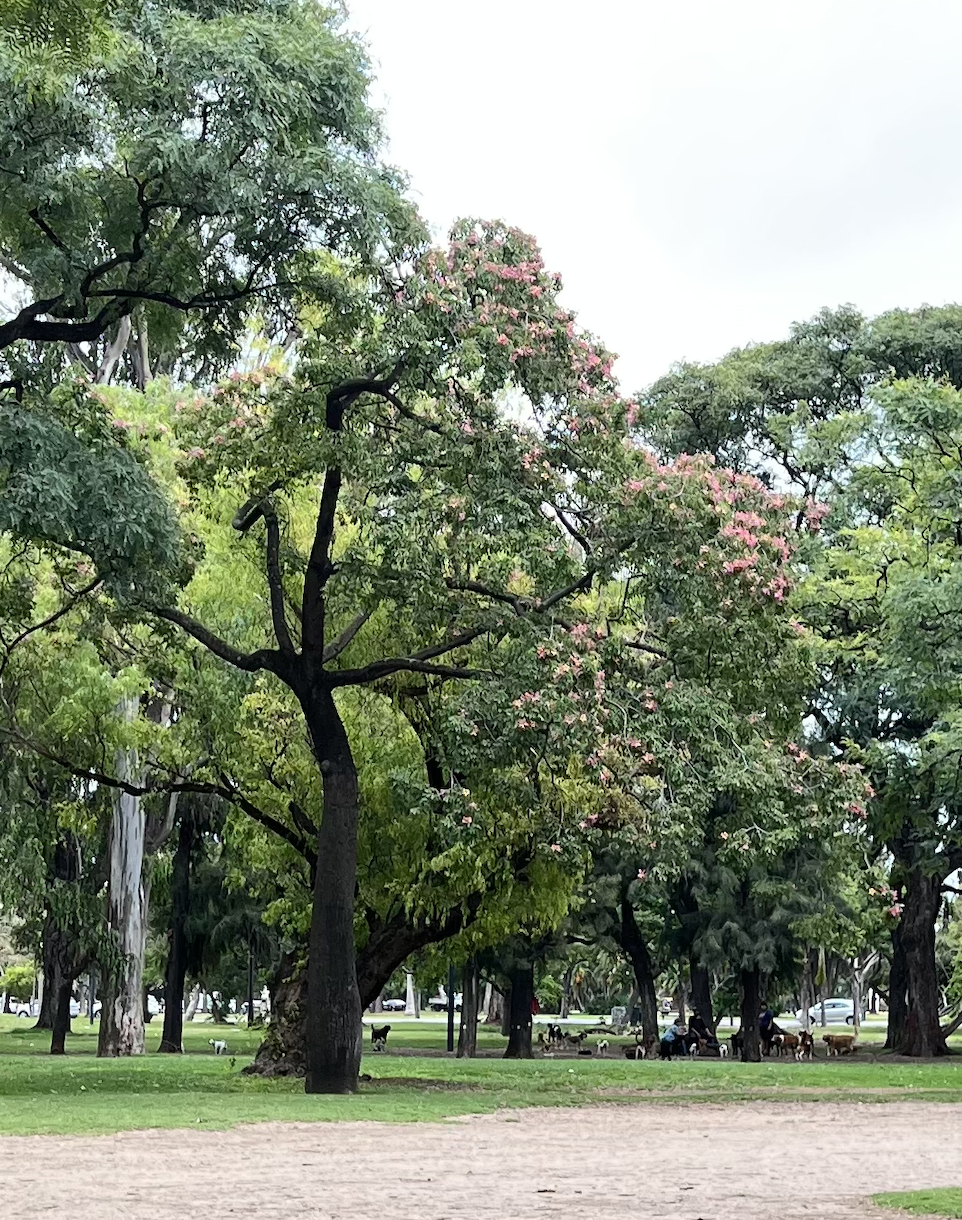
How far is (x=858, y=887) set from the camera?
37.1m

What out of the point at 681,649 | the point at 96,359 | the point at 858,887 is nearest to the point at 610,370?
the point at 681,649

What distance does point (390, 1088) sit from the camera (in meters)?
22.0

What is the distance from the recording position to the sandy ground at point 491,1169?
933 centimetres

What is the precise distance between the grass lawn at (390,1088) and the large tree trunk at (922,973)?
7.27 metres

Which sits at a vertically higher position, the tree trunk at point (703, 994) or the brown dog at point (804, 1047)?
the tree trunk at point (703, 994)

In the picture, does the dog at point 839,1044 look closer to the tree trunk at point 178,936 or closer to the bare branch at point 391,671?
the tree trunk at point 178,936

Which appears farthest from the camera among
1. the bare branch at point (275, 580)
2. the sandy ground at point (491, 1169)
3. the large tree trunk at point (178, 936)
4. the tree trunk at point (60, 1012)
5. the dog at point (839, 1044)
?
the dog at point (839, 1044)

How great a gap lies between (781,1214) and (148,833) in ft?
96.6

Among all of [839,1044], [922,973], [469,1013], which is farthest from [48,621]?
[839,1044]

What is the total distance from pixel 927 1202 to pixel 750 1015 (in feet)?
101

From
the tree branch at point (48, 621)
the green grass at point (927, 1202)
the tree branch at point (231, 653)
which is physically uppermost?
the tree branch at point (48, 621)

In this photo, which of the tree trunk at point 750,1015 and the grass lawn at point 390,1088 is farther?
the tree trunk at point 750,1015

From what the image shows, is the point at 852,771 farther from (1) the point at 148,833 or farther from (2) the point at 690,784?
(1) the point at 148,833

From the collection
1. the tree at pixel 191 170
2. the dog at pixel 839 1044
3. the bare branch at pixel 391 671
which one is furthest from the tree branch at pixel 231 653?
the dog at pixel 839 1044
